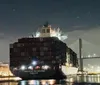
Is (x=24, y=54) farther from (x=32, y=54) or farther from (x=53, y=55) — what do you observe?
(x=53, y=55)

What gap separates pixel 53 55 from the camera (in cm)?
9631

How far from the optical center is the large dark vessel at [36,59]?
316 feet

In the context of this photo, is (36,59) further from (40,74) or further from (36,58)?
(40,74)

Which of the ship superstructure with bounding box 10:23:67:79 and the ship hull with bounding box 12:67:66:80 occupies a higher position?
the ship superstructure with bounding box 10:23:67:79

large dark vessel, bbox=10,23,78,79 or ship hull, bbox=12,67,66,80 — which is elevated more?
large dark vessel, bbox=10,23,78,79

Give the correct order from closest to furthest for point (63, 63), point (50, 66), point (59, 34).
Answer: point (50, 66)
point (63, 63)
point (59, 34)

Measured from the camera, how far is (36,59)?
320ft

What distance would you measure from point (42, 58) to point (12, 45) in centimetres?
Result: 1090

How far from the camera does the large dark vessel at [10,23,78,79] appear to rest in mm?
96250

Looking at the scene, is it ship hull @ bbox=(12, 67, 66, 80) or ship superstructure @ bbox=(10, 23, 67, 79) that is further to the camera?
ship superstructure @ bbox=(10, 23, 67, 79)

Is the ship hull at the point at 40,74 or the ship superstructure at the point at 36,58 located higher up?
the ship superstructure at the point at 36,58

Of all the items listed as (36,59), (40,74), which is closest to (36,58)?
(36,59)

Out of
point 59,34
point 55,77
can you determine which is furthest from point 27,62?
point 59,34

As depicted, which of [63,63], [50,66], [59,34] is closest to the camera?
[50,66]
